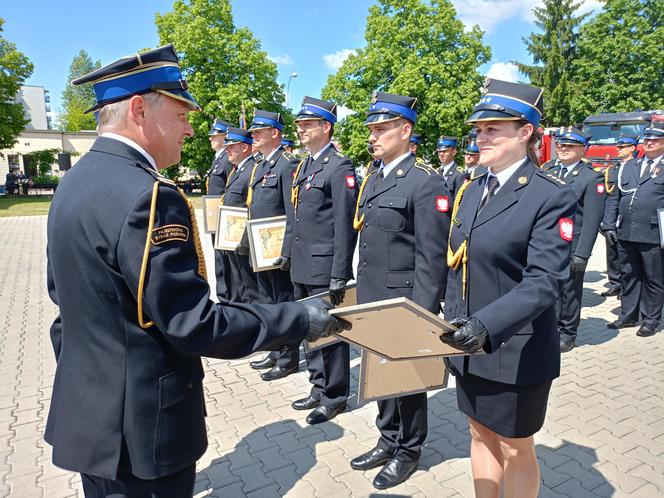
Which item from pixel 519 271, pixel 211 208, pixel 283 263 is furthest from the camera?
pixel 211 208

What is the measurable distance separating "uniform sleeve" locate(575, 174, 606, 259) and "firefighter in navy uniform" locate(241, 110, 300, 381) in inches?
127

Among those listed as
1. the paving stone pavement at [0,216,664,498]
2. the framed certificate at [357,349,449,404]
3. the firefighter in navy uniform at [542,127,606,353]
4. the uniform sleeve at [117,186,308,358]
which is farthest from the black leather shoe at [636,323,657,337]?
the uniform sleeve at [117,186,308,358]

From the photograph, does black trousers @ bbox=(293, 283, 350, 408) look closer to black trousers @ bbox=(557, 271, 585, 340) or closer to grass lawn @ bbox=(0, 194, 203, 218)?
black trousers @ bbox=(557, 271, 585, 340)

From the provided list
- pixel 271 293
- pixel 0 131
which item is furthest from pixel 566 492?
pixel 0 131

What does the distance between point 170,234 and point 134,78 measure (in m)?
0.59

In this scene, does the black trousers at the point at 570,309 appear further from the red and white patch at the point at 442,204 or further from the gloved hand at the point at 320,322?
the gloved hand at the point at 320,322

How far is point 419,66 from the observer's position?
1248 inches

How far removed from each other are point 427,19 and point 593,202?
31.1m

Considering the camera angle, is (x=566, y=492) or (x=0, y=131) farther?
(x=0, y=131)

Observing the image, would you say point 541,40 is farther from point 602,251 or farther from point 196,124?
point 602,251

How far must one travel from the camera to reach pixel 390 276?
337cm

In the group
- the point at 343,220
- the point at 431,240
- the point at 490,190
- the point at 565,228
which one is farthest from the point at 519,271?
the point at 343,220

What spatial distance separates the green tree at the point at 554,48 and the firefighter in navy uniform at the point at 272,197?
35468 millimetres

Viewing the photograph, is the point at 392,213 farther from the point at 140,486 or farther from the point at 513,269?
the point at 140,486
